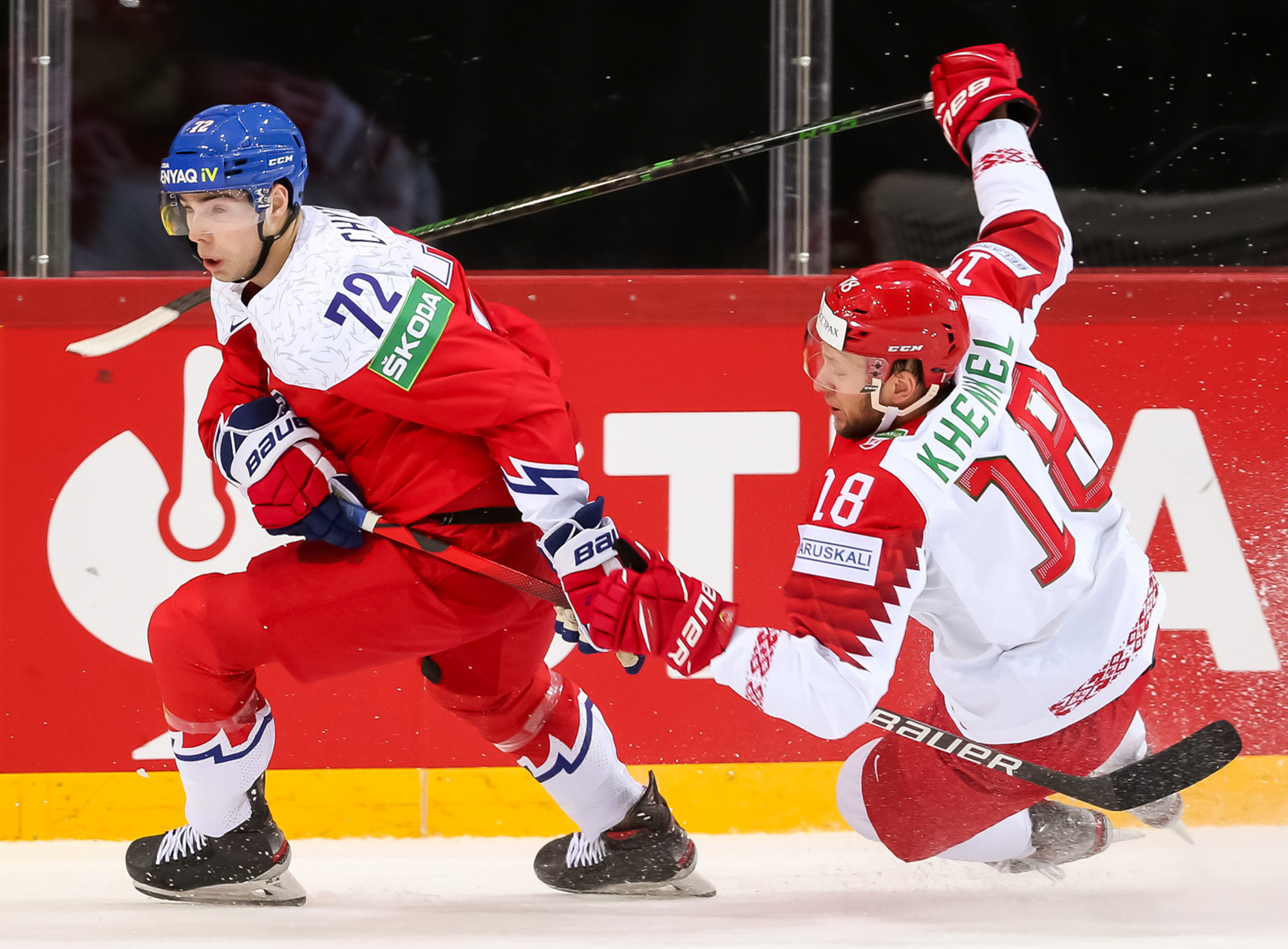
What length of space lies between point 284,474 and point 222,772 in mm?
588

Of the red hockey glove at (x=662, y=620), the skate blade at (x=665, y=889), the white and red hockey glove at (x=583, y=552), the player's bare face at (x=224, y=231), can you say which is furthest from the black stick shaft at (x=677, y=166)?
the skate blade at (x=665, y=889)

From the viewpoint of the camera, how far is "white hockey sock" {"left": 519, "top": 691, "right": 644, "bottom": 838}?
2738 mm

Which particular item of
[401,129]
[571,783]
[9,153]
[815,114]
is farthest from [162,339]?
[815,114]

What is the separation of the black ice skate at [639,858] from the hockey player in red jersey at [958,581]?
0.37m

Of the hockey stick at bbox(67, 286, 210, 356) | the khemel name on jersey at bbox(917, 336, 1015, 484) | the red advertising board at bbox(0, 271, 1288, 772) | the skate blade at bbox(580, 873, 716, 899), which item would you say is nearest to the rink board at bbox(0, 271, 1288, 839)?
the red advertising board at bbox(0, 271, 1288, 772)

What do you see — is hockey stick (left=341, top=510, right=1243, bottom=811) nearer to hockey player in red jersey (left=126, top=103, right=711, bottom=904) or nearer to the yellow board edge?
hockey player in red jersey (left=126, top=103, right=711, bottom=904)

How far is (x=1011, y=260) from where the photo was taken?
2.61 metres

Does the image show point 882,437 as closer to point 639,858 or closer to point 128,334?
point 639,858

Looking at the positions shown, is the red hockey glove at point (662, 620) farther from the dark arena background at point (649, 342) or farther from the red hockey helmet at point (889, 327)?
the dark arena background at point (649, 342)

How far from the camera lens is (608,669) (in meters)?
3.36

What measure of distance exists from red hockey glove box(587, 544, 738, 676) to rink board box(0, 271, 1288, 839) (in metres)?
1.12

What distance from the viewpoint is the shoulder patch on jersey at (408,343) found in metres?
2.26

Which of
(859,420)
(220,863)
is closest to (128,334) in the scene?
(220,863)

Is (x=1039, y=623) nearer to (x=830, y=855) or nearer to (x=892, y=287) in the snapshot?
(x=892, y=287)
